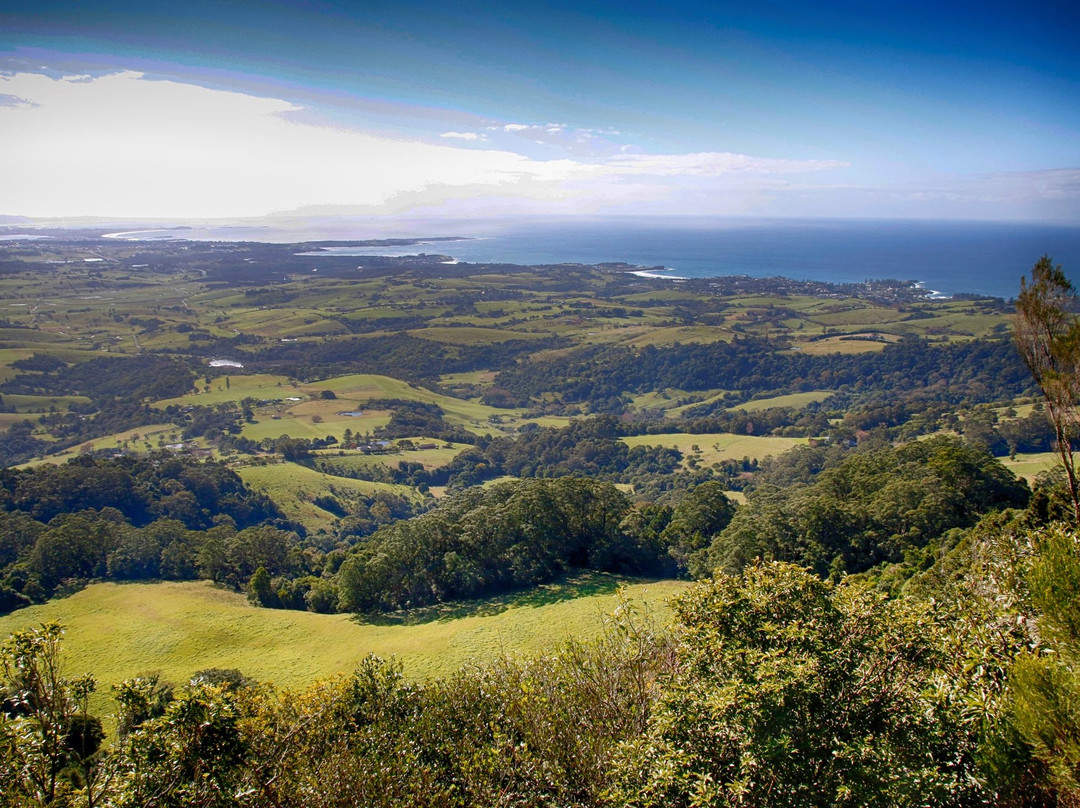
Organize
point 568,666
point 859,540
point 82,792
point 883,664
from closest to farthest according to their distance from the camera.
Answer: point 82,792 < point 883,664 < point 568,666 < point 859,540

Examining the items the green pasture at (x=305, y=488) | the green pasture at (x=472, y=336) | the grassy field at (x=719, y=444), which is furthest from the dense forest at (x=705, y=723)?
the green pasture at (x=472, y=336)

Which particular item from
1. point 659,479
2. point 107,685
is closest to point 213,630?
point 107,685

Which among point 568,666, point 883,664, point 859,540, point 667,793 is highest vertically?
point 883,664

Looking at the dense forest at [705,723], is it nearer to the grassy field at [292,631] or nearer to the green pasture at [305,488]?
the grassy field at [292,631]

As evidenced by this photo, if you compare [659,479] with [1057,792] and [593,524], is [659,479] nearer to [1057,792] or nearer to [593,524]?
[593,524]

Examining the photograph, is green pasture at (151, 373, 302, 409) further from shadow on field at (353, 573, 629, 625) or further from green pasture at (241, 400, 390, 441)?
shadow on field at (353, 573, 629, 625)
